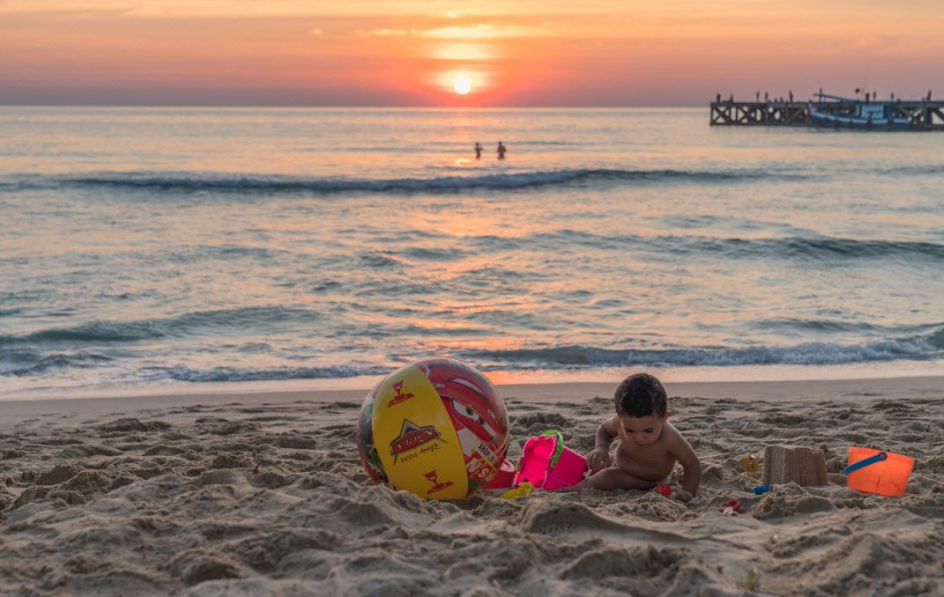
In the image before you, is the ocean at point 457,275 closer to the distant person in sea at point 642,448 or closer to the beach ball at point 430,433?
the distant person in sea at point 642,448

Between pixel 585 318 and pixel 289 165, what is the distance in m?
31.3

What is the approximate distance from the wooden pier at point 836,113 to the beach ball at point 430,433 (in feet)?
251

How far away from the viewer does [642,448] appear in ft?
16.2

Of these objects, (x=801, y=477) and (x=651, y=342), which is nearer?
(x=801, y=477)

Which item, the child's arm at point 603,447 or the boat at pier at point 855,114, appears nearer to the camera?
the child's arm at point 603,447

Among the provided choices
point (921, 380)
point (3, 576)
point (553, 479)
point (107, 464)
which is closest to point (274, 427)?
point (107, 464)

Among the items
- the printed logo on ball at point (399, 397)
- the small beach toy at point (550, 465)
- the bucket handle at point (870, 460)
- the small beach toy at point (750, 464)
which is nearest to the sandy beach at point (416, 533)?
the small beach toy at point (750, 464)

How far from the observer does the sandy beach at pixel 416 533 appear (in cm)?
332

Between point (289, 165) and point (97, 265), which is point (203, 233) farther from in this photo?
point (289, 165)

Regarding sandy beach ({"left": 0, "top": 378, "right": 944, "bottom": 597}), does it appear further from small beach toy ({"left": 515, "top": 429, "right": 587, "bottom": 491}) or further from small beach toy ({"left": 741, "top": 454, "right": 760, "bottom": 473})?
small beach toy ({"left": 515, "top": 429, "right": 587, "bottom": 491})

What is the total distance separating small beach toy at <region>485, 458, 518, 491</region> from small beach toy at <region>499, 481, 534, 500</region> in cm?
9

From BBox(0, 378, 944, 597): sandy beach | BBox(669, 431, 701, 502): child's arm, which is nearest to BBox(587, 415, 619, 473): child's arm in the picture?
BBox(0, 378, 944, 597): sandy beach

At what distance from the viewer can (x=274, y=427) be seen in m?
7.16

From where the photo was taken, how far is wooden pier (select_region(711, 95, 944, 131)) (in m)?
72.4
